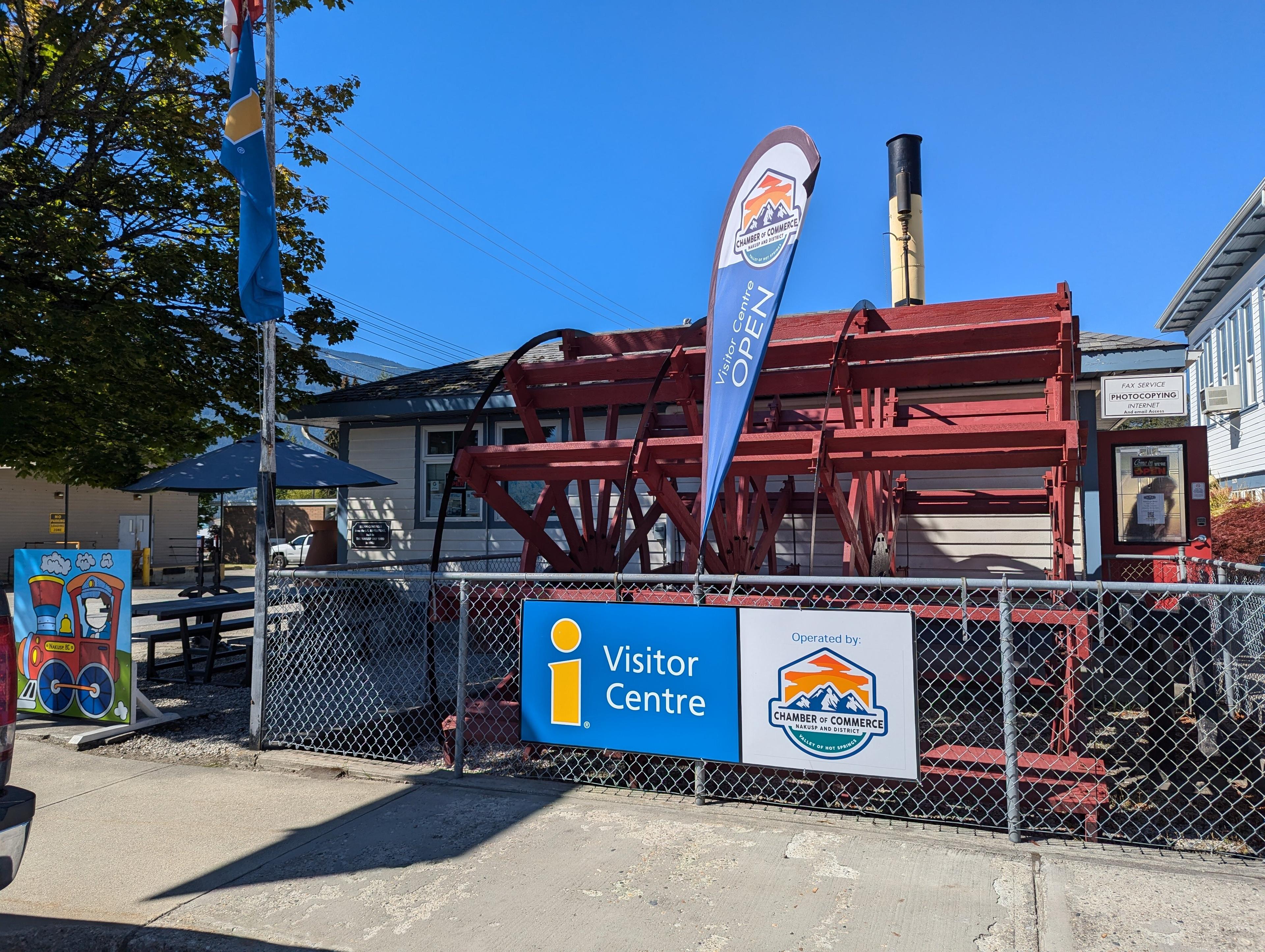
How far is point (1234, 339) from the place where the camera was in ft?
55.4

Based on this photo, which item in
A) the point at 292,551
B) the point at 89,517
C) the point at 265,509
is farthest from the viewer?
the point at 292,551

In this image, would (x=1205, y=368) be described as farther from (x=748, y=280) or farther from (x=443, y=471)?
(x=748, y=280)

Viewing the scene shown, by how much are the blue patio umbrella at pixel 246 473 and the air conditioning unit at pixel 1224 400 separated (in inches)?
599

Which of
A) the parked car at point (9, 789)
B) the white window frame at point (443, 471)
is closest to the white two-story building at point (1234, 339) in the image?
the white window frame at point (443, 471)

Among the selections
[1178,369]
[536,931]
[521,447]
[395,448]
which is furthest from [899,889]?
[395,448]

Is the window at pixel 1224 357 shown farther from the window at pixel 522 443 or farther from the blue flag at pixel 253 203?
the blue flag at pixel 253 203

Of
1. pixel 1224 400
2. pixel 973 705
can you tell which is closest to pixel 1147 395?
pixel 973 705

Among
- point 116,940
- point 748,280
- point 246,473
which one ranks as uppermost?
point 748,280

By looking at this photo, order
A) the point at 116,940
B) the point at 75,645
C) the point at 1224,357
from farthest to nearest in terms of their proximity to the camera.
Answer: the point at 1224,357
the point at 75,645
the point at 116,940

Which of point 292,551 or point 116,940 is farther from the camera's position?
point 292,551

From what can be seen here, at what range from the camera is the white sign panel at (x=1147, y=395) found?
8.10 m

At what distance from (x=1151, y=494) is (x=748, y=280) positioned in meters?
6.55

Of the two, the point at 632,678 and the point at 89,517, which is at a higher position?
the point at 89,517

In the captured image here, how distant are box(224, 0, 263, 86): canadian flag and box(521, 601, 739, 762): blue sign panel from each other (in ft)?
14.3
